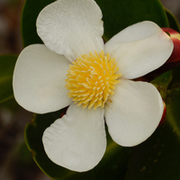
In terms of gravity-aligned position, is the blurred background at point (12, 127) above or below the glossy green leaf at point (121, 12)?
below

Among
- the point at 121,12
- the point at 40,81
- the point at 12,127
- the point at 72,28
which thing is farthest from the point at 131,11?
the point at 12,127

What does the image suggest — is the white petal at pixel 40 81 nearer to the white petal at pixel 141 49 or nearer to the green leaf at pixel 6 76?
the white petal at pixel 141 49

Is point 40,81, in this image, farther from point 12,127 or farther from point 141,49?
point 12,127

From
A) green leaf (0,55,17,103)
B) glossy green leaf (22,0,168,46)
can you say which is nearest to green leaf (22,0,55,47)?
glossy green leaf (22,0,168,46)

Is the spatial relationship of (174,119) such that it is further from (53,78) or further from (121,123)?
(53,78)

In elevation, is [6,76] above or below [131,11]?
below

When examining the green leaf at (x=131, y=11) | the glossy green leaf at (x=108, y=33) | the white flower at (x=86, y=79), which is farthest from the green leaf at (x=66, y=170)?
the green leaf at (x=131, y=11)
